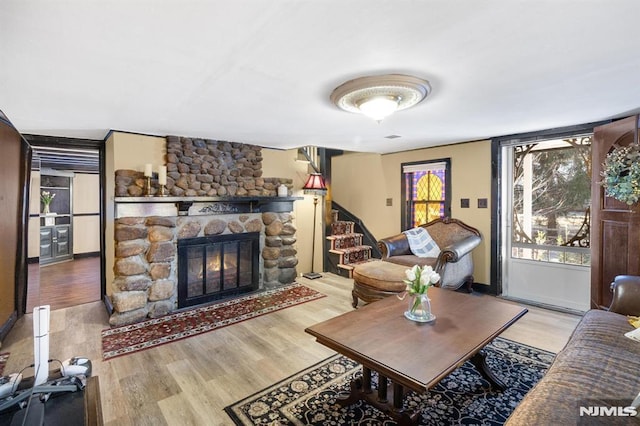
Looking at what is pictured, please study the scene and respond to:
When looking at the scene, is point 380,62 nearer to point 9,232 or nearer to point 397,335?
point 397,335

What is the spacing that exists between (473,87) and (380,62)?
0.81 meters

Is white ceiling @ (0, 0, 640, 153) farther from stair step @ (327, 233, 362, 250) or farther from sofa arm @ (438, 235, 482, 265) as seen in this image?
stair step @ (327, 233, 362, 250)

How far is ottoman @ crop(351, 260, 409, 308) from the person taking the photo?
10.7 feet

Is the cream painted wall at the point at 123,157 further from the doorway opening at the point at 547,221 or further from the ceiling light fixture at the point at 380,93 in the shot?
the doorway opening at the point at 547,221

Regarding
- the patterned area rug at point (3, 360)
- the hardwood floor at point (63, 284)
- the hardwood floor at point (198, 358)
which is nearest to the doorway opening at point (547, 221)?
the hardwood floor at point (198, 358)

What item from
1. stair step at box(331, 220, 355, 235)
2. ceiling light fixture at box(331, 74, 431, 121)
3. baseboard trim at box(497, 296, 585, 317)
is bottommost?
baseboard trim at box(497, 296, 585, 317)

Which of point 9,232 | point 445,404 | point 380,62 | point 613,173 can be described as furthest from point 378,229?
point 9,232

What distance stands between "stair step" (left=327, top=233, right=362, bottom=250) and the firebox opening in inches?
52.4

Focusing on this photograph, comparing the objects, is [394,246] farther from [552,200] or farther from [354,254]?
[552,200]

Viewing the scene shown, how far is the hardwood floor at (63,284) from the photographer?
3.74 m

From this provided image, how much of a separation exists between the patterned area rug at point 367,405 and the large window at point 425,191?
2640mm

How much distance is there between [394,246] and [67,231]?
6.78 meters

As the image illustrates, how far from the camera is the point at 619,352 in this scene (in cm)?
163
